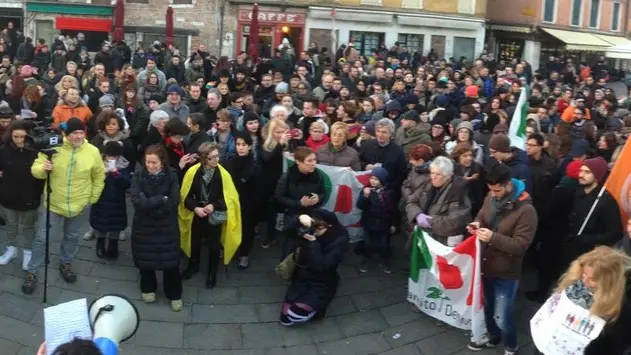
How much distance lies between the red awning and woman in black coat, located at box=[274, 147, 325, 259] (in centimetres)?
2127

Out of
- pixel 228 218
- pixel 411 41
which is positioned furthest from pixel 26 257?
pixel 411 41

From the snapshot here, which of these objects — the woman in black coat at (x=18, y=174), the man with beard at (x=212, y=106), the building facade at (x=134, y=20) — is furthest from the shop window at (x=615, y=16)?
the woman in black coat at (x=18, y=174)

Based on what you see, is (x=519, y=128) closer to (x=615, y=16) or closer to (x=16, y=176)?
(x=16, y=176)

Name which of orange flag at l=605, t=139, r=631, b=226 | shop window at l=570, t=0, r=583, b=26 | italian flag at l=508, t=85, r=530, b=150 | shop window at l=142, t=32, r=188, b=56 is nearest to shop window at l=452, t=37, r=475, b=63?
shop window at l=570, t=0, r=583, b=26

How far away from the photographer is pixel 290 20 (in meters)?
28.2

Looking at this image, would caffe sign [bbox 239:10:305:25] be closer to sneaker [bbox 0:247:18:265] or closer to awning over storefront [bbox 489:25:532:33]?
awning over storefront [bbox 489:25:532:33]

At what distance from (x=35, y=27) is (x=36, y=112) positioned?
1810cm

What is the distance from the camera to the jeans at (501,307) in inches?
239

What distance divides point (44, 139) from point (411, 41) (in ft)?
→ 83.9

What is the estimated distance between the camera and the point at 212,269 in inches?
291

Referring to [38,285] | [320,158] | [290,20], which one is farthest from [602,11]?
[38,285]

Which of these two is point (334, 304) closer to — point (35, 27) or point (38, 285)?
point (38, 285)

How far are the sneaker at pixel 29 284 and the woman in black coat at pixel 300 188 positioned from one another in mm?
2600

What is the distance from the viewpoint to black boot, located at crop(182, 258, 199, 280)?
753cm
